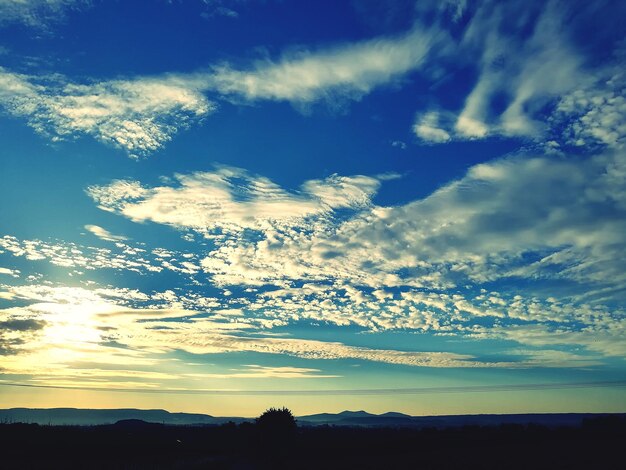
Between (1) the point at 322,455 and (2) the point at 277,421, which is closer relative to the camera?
(1) the point at 322,455

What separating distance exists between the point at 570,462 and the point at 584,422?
105 metres

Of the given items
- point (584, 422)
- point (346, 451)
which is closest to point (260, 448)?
point (346, 451)

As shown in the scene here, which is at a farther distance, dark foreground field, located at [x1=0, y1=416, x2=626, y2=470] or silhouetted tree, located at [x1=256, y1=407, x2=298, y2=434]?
silhouetted tree, located at [x1=256, y1=407, x2=298, y2=434]

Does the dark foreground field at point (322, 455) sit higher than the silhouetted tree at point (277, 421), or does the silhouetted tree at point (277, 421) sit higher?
the silhouetted tree at point (277, 421)

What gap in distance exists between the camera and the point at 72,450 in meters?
88.1

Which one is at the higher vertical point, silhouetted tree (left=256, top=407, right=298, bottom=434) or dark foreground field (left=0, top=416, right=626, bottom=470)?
silhouetted tree (left=256, top=407, right=298, bottom=434)

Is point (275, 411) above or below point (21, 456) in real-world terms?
above

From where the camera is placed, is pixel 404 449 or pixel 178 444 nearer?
pixel 404 449

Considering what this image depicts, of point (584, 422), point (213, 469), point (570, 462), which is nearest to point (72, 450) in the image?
point (213, 469)

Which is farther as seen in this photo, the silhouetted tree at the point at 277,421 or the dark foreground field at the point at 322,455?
the silhouetted tree at the point at 277,421

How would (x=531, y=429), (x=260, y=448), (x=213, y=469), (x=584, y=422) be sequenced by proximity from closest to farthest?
(x=213, y=469) → (x=260, y=448) → (x=531, y=429) → (x=584, y=422)

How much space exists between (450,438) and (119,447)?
70.2 metres

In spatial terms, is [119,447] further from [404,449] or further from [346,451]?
[404,449]

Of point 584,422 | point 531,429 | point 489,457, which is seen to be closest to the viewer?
point 489,457
